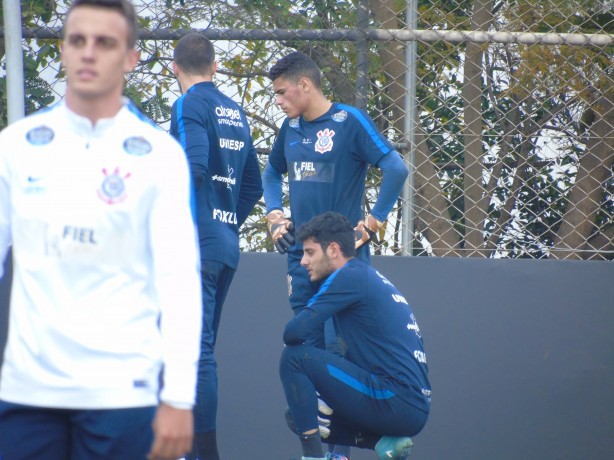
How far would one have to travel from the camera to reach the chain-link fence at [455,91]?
5.16 meters

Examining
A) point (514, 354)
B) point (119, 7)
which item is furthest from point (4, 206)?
point (514, 354)

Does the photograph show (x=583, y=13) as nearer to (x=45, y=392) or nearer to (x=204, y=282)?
(x=204, y=282)

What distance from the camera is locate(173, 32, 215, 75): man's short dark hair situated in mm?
4551

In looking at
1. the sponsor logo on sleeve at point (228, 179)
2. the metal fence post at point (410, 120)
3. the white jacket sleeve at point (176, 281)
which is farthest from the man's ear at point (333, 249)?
the white jacket sleeve at point (176, 281)

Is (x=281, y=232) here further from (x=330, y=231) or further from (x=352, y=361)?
(x=352, y=361)

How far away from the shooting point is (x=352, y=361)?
4.63 metres

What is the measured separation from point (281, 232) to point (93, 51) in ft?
8.28

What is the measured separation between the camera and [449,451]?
5.28 m

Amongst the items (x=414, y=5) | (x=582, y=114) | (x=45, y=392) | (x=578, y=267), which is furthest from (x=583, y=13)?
(x=45, y=392)

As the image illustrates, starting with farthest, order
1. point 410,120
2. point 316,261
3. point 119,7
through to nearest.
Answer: point 410,120 → point 316,261 → point 119,7

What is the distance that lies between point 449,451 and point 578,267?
4.00 feet

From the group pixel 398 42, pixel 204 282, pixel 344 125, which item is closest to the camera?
pixel 204 282

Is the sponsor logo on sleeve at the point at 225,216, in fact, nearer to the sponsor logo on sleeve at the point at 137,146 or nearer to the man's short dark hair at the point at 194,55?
the man's short dark hair at the point at 194,55

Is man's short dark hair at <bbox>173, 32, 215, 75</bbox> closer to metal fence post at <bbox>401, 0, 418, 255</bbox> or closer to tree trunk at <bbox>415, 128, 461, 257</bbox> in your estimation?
metal fence post at <bbox>401, 0, 418, 255</bbox>
